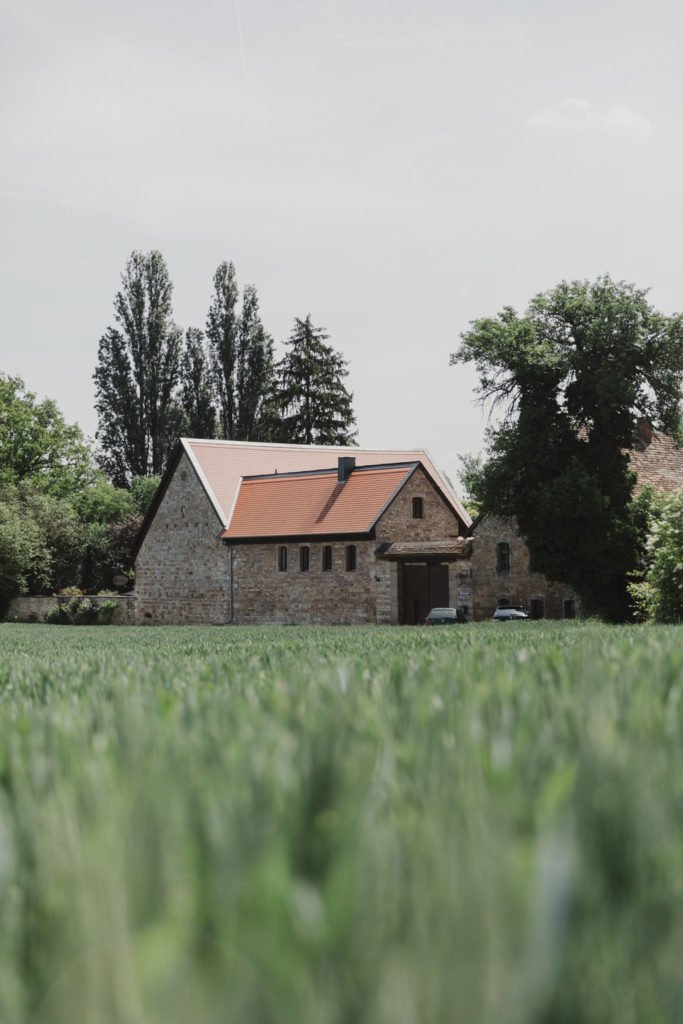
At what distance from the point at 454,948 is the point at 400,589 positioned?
4399 cm

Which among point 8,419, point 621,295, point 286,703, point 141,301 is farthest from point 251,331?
point 286,703

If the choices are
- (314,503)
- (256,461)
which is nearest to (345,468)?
(314,503)

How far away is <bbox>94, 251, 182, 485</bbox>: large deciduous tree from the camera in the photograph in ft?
248

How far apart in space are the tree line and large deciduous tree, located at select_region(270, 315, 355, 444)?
70 mm

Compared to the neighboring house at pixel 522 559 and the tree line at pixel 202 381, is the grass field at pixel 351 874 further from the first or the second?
the tree line at pixel 202 381

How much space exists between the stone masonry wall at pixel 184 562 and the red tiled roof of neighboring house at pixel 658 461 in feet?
60.3

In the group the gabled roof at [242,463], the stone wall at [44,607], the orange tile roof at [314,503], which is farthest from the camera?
the stone wall at [44,607]

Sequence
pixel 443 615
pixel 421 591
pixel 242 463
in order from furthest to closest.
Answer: pixel 242 463 < pixel 421 591 < pixel 443 615

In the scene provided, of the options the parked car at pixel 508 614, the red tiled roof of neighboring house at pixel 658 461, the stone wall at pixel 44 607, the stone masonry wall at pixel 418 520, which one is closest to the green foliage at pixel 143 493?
the stone wall at pixel 44 607

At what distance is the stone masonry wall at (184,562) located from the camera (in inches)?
1988

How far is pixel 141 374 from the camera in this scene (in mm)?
75688

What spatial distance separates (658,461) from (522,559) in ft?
23.7

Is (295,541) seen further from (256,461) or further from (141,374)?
(141,374)

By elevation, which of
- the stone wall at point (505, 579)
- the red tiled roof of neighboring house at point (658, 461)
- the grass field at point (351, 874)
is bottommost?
the grass field at point (351, 874)
